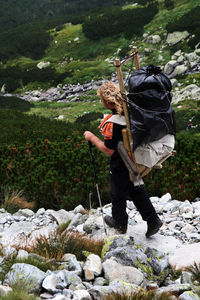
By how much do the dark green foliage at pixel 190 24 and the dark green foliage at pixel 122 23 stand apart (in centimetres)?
252

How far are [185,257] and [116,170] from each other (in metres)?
1.34

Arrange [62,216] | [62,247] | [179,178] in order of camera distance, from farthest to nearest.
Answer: [179,178] → [62,216] → [62,247]

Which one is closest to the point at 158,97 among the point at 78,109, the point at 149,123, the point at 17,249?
the point at 149,123

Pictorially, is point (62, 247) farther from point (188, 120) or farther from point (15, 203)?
point (188, 120)

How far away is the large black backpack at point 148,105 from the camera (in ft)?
13.3

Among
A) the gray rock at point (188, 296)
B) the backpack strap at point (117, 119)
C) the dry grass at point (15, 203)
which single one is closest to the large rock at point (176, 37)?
the dry grass at point (15, 203)

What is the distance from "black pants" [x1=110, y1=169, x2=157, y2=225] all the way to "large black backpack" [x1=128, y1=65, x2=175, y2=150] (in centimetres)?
84

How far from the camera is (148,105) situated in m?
4.09

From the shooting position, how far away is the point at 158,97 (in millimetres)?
4082

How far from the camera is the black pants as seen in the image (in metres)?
4.92

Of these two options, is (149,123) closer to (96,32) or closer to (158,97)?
(158,97)

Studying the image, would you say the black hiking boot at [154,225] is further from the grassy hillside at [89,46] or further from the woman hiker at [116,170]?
the grassy hillside at [89,46]

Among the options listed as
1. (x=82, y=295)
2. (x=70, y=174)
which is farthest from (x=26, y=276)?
(x=70, y=174)

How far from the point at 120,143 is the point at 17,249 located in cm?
170
